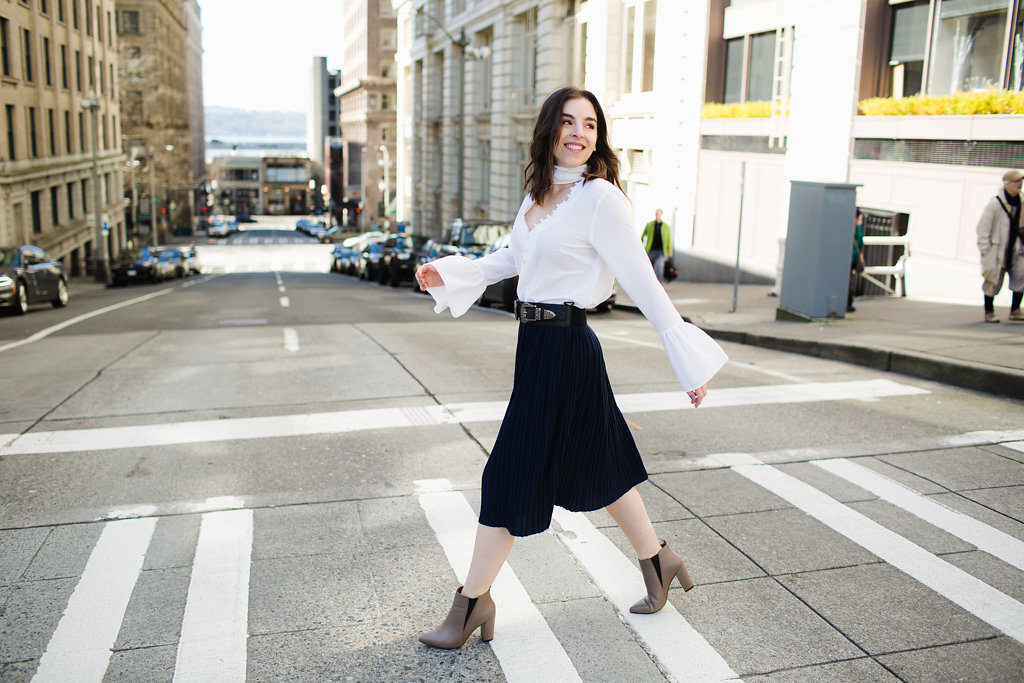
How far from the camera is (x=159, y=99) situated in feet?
300

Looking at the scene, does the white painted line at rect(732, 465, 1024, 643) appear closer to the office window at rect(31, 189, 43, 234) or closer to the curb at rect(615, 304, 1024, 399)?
the curb at rect(615, 304, 1024, 399)

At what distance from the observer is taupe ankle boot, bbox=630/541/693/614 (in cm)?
397

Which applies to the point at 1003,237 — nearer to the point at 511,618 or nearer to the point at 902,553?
the point at 902,553

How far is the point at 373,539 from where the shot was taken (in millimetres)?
4852

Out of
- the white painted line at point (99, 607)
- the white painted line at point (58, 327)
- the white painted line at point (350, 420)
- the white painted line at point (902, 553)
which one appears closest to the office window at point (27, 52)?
the white painted line at point (58, 327)

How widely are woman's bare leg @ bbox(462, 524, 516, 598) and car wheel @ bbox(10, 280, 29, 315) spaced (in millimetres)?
19685

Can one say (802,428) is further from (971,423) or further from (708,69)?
(708,69)

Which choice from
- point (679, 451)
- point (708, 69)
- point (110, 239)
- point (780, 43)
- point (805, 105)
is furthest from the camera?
point (110, 239)

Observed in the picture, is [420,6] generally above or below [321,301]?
above

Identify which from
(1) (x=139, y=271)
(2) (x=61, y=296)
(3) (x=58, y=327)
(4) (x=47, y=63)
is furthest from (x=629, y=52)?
(4) (x=47, y=63)

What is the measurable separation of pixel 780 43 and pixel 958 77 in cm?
573

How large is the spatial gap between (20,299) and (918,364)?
18853mm

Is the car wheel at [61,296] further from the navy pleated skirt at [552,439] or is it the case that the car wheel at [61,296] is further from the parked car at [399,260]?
the navy pleated skirt at [552,439]

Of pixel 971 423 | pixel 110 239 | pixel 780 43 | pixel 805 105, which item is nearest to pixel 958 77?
pixel 805 105
